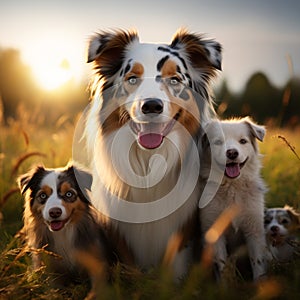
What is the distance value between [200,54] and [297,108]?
1107 inches

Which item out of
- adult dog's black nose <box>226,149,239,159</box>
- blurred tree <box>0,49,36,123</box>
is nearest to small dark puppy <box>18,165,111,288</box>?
adult dog's black nose <box>226,149,239,159</box>

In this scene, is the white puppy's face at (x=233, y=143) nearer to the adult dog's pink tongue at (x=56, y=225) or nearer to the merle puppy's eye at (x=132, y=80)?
the merle puppy's eye at (x=132, y=80)

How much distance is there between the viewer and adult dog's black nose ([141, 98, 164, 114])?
3928mm

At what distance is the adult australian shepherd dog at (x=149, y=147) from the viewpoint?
171 inches

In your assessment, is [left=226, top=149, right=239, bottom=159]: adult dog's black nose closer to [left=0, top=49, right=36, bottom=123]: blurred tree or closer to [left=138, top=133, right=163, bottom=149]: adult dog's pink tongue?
[left=138, top=133, right=163, bottom=149]: adult dog's pink tongue

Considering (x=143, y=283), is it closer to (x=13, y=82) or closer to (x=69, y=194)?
(x=69, y=194)

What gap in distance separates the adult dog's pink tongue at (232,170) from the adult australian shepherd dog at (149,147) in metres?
0.27

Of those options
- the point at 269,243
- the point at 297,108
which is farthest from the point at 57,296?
the point at 297,108

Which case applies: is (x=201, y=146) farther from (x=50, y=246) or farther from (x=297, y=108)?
(x=297, y=108)

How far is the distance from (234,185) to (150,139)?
877 millimetres

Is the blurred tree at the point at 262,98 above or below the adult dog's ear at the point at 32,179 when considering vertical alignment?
below

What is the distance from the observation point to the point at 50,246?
4.60 meters

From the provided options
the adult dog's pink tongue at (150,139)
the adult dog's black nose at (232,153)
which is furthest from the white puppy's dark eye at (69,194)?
the adult dog's black nose at (232,153)

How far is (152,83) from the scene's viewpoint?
4.19 meters
